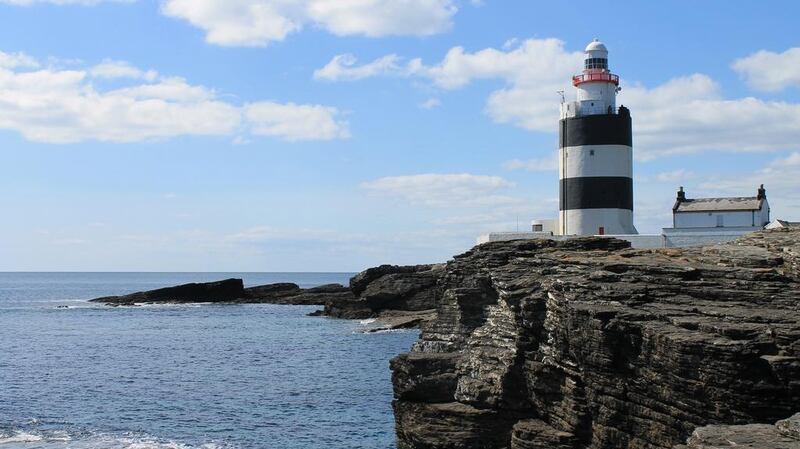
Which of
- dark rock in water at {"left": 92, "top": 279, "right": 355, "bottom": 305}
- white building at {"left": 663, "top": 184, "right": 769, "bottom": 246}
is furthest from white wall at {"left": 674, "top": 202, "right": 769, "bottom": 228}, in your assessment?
dark rock in water at {"left": 92, "top": 279, "right": 355, "bottom": 305}

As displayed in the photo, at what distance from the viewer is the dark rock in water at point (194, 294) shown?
10756cm

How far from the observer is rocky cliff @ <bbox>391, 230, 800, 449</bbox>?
Result: 16.2 meters

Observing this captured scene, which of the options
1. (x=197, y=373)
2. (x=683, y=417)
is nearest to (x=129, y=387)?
(x=197, y=373)

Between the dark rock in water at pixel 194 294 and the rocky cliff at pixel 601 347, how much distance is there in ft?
259

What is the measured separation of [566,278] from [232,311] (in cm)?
7208

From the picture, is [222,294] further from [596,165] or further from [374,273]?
[596,165]

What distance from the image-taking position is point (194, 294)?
109 metres

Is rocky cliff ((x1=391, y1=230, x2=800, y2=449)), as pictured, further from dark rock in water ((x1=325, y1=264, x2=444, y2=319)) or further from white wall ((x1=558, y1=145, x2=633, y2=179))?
dark rock in water ((x1=325, y1=264, x2=444, y2=319))

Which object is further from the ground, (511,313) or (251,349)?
(511,313)

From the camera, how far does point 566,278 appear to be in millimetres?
23312

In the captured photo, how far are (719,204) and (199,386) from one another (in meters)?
28.9

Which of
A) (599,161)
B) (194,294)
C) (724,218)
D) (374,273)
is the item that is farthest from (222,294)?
(724,218)

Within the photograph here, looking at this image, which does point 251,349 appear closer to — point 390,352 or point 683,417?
point 390,352

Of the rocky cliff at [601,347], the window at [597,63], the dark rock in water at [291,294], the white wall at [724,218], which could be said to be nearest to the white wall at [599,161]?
the window at [597,63]
